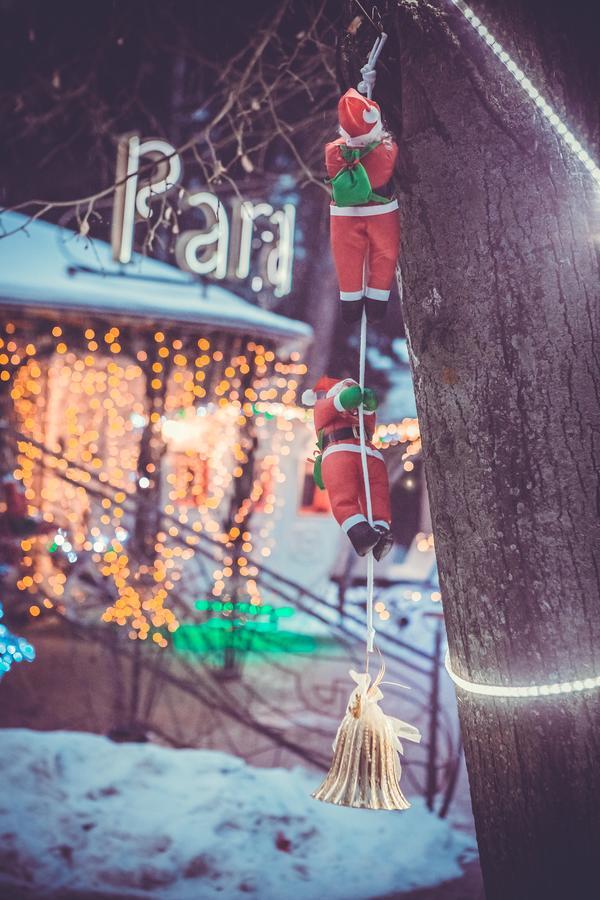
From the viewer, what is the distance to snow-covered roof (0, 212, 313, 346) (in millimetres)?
8414

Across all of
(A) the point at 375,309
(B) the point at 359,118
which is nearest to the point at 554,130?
(B) the point at 359,118

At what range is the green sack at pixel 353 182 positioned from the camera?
74.0 inches

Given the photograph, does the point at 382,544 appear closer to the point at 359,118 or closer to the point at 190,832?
the point at 359,118

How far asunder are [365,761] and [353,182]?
1.50m

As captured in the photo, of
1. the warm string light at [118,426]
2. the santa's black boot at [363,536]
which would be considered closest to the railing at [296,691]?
the warm string light at [118,426]

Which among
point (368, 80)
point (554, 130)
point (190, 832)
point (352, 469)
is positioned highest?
point (368, 80)

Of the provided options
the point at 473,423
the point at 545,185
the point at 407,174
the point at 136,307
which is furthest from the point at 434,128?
the point at 136,307

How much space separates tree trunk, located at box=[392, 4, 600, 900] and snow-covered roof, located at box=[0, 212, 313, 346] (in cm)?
649

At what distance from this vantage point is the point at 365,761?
2.02 metres

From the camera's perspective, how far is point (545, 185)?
1794mm

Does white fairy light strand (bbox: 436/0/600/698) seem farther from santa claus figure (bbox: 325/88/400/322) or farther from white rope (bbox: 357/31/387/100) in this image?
santa claus figure (bbox: 325/88/400/322)

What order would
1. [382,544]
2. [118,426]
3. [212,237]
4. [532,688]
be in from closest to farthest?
[532,688]
[382,544]
[212,237]
[118,426]

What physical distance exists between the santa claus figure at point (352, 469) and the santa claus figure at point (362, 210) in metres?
0.23

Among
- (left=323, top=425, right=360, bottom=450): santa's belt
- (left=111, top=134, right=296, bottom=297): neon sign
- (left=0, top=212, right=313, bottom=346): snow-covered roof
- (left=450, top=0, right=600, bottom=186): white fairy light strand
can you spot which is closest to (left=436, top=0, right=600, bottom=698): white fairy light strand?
(left=450, top=0, right=600, bottom=186): white fairy light strand
